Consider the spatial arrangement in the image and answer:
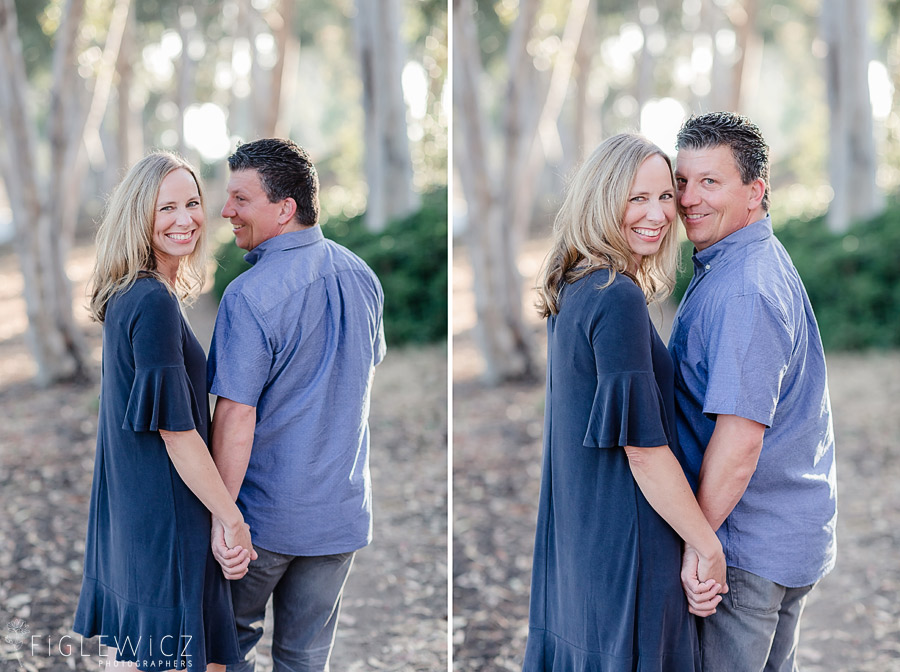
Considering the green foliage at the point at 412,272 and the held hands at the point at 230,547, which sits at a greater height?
the green foliage at the point at 412,272

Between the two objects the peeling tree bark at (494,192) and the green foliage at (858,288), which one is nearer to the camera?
the peeling tree bark at (494,192)

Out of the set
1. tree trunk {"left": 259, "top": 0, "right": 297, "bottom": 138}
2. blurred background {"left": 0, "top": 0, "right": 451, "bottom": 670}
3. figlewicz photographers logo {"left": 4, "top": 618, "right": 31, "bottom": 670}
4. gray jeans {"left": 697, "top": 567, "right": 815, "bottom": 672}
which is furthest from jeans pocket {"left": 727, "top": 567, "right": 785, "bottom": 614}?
tree trunk {"left": 259, "top": 0, "right": 297, "bottom": 138}

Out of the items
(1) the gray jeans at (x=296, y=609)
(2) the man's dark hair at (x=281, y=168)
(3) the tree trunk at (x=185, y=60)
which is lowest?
(1) the gray jeans at (x=296, y=609)

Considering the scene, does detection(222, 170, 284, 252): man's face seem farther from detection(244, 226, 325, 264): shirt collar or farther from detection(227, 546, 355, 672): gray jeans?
detection(227, 546, 355, 672): gray jeans

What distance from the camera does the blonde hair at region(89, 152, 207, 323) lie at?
2.20 metres

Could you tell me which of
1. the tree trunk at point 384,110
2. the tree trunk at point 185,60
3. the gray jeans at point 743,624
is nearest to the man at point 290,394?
the gray jeans at point 743,624

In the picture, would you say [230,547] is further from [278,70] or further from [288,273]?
[278,70]

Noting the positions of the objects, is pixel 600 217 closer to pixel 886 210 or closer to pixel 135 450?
pixel 135 450

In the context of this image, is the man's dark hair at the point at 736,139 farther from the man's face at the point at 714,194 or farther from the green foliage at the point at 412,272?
the green foliage at the point at 412,272

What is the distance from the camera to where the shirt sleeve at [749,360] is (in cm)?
198

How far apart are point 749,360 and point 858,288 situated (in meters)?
7.28

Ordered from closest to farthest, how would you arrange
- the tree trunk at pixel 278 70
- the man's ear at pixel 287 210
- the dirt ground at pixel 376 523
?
the man's ear at pixel 287 210, the dirt ground at pixel 376 523, the tree trunk at pixel 278 70

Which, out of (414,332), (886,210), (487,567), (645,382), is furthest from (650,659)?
(886,210)

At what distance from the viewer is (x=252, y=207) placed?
7.79ft
